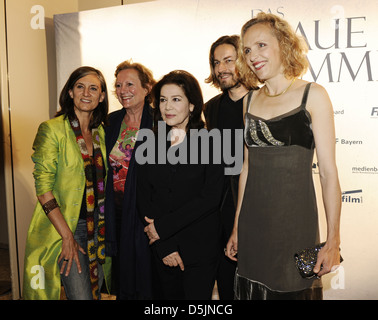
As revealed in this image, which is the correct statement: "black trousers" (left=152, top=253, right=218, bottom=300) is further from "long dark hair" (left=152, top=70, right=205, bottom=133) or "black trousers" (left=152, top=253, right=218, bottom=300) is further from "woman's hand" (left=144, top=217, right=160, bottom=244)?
"long dark hair" (left=152, top=70, right=205, bottom=133)

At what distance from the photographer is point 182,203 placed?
2125mm

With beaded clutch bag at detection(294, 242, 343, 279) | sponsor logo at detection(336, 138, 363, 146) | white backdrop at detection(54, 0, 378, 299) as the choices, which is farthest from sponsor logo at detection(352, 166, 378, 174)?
beaded clutch bag at detection(294, 242, 343, 279)

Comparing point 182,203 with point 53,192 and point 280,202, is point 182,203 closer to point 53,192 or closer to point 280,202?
point 280,202

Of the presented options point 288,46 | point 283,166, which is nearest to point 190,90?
point 288,46

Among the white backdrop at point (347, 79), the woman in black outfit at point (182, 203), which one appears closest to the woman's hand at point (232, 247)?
the woman in black outfit at point (182, 203)

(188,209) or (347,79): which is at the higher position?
(347,79)

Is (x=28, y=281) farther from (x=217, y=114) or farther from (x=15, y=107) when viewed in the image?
(x=15, y=107)

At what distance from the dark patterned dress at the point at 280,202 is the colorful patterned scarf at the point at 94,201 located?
1.03 m

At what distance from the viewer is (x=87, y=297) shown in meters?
2.43

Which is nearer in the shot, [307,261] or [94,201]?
[307,261]

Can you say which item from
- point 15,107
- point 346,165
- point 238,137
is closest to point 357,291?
point 346,165

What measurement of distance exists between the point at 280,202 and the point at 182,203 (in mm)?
535

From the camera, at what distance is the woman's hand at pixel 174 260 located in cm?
213

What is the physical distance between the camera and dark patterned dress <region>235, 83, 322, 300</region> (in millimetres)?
1799
